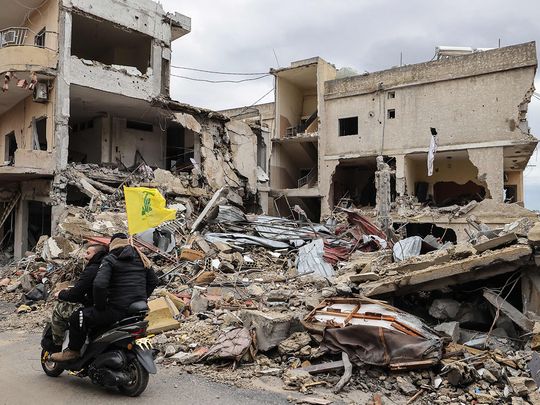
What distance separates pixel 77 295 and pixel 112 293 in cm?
35

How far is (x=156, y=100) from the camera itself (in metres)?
18.3

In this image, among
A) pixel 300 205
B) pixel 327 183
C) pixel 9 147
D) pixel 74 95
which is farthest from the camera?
pixel 300 205

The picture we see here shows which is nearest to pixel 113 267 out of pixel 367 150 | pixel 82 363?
pixel 82 363

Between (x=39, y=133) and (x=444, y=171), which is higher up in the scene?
(x=39, y=133)

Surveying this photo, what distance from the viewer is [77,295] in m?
4.53

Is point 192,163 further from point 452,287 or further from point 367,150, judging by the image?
point 452,287

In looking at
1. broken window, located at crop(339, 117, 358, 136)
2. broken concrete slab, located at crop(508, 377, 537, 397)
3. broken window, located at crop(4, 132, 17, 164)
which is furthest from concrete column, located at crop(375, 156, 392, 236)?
broken window, located at crop(4, 132, 17, 164)

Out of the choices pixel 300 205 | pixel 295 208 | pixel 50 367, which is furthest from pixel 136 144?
pixel 50 367

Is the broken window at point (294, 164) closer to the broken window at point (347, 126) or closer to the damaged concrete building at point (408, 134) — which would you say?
the damaged concrete building at point (408, 134)

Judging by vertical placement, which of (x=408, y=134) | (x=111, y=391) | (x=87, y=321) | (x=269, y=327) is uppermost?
(x=408, y=134)

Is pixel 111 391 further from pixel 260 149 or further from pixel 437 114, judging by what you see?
pixel 437 114

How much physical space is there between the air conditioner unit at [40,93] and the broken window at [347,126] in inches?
618

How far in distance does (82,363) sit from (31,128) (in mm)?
15020

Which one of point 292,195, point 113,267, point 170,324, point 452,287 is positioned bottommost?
point 170,324
